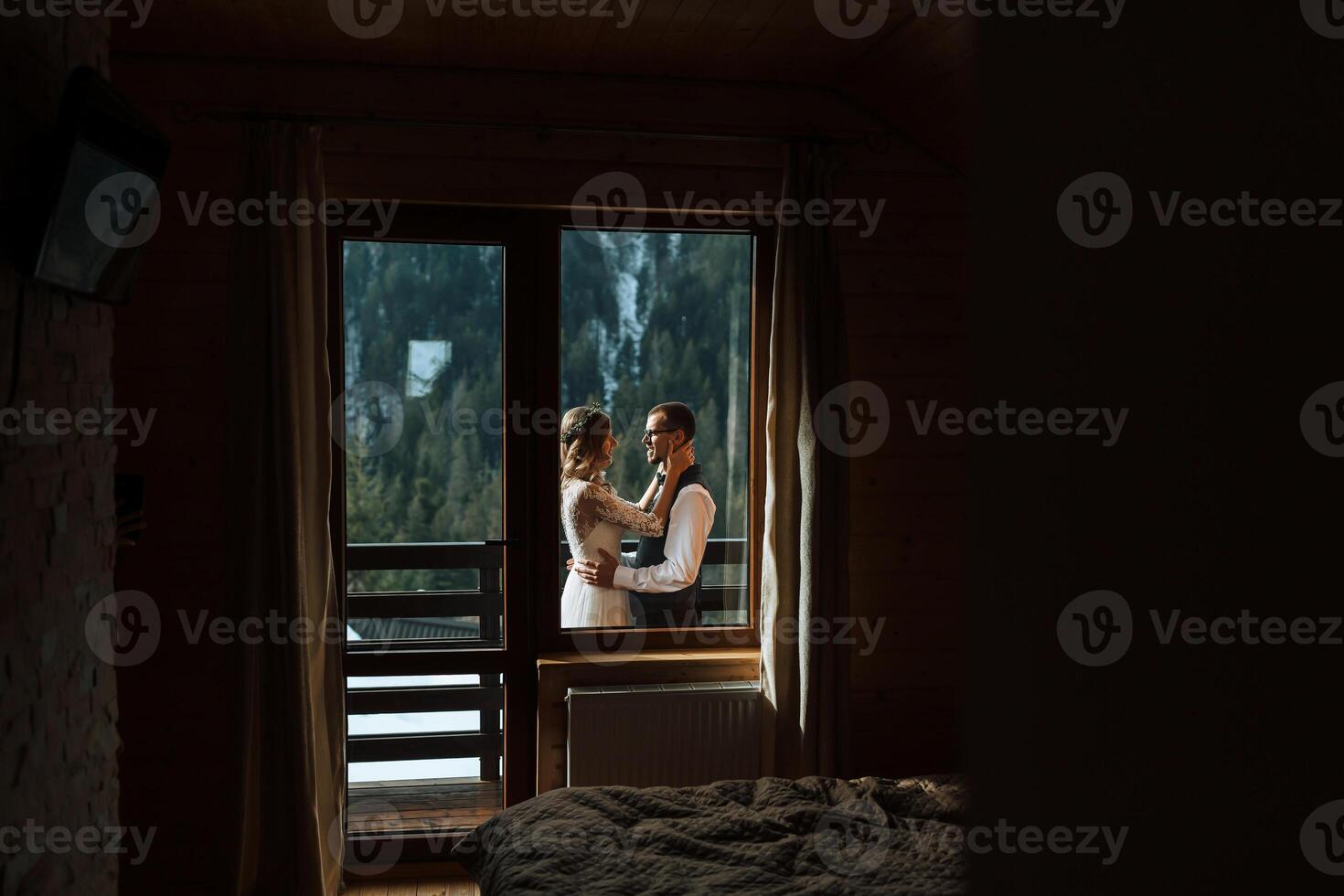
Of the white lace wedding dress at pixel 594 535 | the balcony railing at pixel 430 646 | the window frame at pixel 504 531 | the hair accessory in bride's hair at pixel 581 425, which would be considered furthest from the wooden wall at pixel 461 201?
the white lace wedding dress at pixel 594 535

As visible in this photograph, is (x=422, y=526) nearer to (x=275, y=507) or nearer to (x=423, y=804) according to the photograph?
(x=275, y=507)

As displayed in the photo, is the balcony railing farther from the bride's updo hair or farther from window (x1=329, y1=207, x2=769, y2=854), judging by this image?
the bride's updo hair

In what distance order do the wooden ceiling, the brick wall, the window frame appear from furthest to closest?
the window frame
the wooden ceiling
the brick wall

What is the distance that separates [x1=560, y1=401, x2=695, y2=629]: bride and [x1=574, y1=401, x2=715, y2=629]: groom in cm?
3

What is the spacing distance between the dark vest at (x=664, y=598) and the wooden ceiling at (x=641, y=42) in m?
1.38

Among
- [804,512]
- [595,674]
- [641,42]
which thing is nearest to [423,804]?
[595,674]

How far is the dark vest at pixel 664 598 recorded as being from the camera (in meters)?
3.59

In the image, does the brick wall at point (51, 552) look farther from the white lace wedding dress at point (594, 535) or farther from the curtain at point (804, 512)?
the curtain at point (804, 512)

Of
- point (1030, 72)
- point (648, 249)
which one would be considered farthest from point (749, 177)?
point (1030, 72)

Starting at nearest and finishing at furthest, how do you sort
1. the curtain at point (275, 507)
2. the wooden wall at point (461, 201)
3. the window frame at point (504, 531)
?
the curtain at point (275, 507) < the wooden wall at point (461, 201) < the window frame at point (504, 531)

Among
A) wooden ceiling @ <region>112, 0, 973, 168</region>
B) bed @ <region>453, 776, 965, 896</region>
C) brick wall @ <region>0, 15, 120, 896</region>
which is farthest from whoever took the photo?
wooden ceiling @ <region>112, 0, 973, 168</region>

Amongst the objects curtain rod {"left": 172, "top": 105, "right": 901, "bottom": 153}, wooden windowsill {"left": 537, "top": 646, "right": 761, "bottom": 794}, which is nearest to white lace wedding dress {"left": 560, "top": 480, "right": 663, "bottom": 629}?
wooden windowsill {"left": 537, "top": 646, "right": 761, "bottom": 794}

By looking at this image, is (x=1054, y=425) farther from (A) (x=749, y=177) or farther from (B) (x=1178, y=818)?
(A) (x=749, y=177)

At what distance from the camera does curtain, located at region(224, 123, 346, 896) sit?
3107 millimetres
